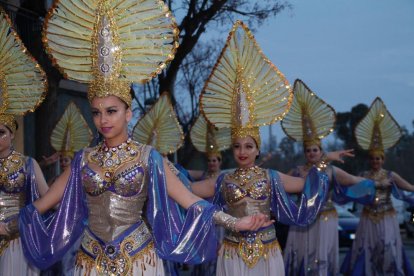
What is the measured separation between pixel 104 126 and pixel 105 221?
1.93 feet

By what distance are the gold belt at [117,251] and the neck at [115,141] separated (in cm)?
53

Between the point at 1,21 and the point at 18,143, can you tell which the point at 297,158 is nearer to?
the point at 18,143

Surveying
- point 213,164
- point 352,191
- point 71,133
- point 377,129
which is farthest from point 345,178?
point 71,133

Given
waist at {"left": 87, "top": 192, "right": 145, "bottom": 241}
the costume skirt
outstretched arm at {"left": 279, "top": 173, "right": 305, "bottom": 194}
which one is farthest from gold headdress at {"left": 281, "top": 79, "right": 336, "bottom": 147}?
waist at {"left": 87, "top": 192, "right": 145, "bottom": 241}

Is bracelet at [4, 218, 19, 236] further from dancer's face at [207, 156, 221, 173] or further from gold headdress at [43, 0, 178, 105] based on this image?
dancer's face at [207, 156, 221, 173]

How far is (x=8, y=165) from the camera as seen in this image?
662cm

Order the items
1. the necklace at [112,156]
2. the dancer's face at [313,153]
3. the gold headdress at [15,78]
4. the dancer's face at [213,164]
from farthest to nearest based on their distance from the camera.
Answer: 1. the dancer's face at [213,164]
2. the dancer's face at [313,153]
3. the gold headdress at [15,78]
4. the necklace at [112,156]

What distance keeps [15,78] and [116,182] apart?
220 cm

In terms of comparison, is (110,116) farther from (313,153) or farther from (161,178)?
(313,153)

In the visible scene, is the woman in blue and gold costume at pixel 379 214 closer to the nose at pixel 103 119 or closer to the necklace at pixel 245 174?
the necklace at pixel 245 174

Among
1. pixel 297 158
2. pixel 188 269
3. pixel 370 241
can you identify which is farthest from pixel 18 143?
pixel 297 158

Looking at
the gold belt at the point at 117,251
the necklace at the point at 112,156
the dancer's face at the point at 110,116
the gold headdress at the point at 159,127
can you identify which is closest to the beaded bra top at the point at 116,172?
the necklace at the point at 112,156

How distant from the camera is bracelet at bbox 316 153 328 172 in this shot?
26.1 feet

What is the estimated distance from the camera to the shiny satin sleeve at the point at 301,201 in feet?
22.8
